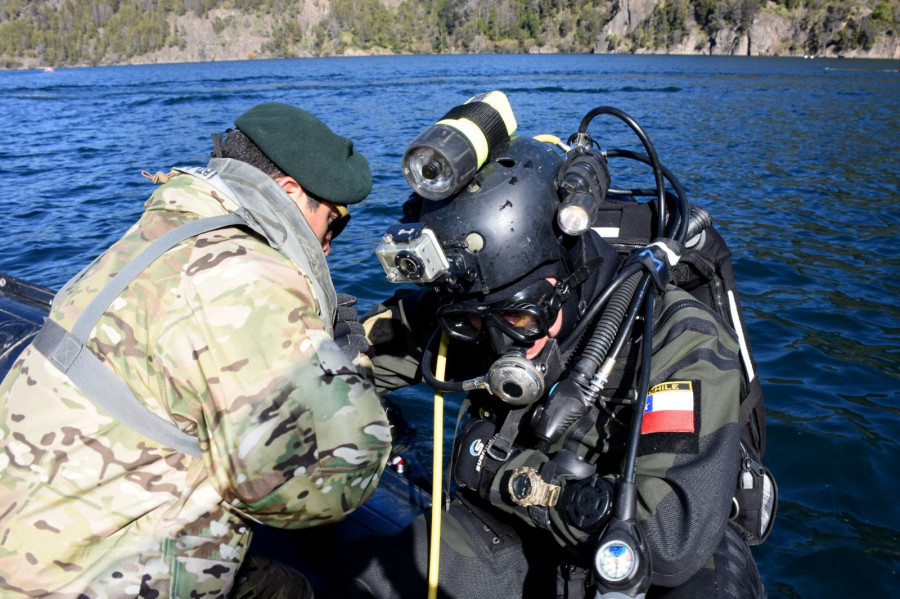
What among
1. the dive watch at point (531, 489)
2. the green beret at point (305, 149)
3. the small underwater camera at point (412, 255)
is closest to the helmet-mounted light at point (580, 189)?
the small underwater camera at point (412, 255)

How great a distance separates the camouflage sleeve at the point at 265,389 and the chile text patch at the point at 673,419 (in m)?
0.94

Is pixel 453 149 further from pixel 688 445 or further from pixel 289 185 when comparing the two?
pixel 688 445

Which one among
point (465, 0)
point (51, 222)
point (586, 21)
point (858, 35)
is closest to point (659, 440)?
point (51, 222)

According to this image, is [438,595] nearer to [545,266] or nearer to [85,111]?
[545,266]

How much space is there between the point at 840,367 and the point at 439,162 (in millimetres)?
5310

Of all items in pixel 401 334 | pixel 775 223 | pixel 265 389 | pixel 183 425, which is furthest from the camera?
pixel 775 223

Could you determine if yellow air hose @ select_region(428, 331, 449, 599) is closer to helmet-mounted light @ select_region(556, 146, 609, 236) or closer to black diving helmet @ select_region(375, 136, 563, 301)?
black diving helmet @ select_region(375, 136, 563, 301)

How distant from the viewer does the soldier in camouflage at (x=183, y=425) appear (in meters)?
1.67

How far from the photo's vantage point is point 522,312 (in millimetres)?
2400

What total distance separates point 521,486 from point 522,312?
2.04 ft

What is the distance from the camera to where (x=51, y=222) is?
34.6ft

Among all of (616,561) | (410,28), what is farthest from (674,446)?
(410,28)

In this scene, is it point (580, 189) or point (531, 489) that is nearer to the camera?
point (531, 489)

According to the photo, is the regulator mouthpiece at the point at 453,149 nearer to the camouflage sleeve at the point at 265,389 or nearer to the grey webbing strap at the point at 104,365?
the camouflage sleeve at the point at 265,389
